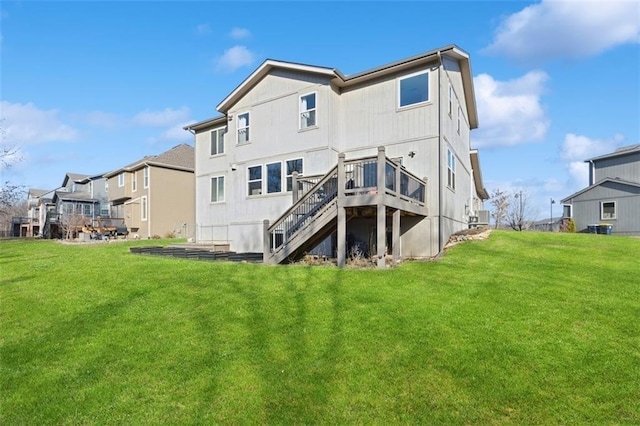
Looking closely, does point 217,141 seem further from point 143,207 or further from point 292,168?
point 143,207

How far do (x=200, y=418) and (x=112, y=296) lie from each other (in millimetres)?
5117

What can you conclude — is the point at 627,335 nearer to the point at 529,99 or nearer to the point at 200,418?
the point at 200,418

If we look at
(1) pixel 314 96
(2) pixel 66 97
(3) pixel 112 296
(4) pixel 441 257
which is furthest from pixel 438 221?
(2) pixel 66 97

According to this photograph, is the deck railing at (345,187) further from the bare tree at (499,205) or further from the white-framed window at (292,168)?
the bare tree at (499,205)

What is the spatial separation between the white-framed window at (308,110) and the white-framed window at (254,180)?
3092 mm

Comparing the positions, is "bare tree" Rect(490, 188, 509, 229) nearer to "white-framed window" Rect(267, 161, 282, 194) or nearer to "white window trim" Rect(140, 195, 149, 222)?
"white-framed window" Rect(267, 161, 282, 194)

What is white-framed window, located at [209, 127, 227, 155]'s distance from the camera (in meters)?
19.4

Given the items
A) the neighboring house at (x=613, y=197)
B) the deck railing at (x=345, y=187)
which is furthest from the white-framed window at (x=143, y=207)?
the neighboring house at (x=613, y=197)

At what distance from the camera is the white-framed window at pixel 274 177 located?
51.8 ft

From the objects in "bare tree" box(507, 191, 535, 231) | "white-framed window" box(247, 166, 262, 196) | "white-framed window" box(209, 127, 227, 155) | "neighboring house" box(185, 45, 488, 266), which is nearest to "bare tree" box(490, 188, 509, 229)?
"bare tree" box(507, 191, 535, 231)

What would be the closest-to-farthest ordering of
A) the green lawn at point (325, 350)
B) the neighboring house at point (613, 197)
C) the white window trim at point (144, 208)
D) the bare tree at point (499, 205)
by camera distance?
the green lawn at point (325, 350)
the neighboring house at point (613, 197)
the white window trim at point (144, 208)
the bare tree at point (499, 205)

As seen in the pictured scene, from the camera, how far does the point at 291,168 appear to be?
50.6 ft

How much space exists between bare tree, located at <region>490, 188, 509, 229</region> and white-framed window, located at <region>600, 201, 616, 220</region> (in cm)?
839

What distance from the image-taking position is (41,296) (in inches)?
316
